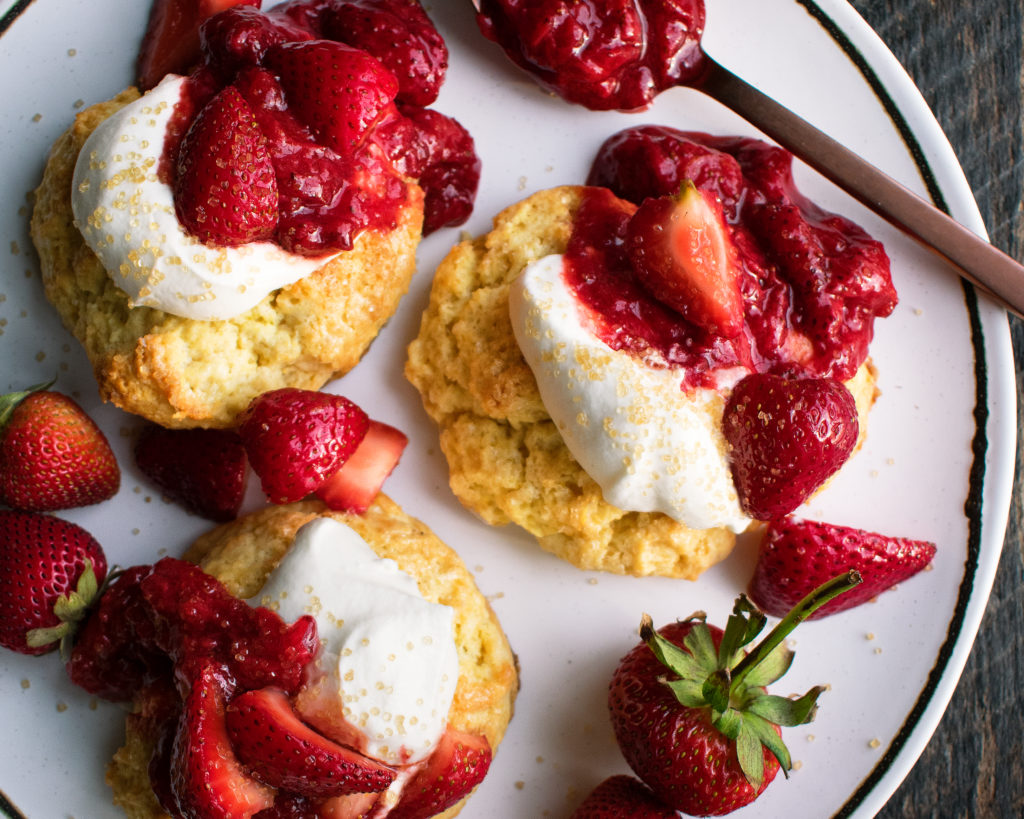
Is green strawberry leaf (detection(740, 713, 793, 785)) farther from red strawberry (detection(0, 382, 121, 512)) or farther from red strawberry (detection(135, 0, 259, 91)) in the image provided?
red strawberry (detection(135, 0, 259, 91))

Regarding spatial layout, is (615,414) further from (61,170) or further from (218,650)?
(61,170)

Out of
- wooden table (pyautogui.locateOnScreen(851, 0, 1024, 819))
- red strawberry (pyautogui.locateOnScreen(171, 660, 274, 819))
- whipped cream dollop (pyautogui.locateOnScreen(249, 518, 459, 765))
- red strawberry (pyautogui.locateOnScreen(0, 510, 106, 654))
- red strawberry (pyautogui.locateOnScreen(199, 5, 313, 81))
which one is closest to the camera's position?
red strawberry (pyautogui.locateOnScreen(171, 660, 274, 819))

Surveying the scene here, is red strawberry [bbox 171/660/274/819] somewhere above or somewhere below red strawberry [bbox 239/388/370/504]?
below

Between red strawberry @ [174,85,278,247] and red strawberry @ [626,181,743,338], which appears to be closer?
red strawberry @ [174,85,278,247]

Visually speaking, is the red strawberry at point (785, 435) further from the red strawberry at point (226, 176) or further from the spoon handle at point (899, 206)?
the red strawberry at point (226, 176)

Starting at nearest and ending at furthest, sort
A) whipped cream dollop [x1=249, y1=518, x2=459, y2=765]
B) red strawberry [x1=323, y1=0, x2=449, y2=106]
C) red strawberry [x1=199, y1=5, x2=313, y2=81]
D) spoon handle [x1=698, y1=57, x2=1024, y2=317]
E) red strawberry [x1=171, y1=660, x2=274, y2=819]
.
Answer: red strawberry [x1=171, y1=660, x2=274, y2=819]
whipped cream dollop [x1=249, y1=518, x2=459, y2=765]
red strawberry [x1=199, y1=5, x2=313, y2=81]
red strawberry [x1=323, y1=0, x2=449, y2=106]
spoon handle [x1=698, y1=57, x2=1024, y2=317]

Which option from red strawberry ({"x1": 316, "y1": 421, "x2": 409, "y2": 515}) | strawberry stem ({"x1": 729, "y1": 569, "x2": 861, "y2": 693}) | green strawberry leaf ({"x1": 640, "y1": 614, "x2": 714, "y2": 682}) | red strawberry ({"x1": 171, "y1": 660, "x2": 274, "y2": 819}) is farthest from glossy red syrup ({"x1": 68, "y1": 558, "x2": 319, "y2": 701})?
strawberry stem ({"x1": 729, "y1": 569, "x2": 861, "y2": 693})

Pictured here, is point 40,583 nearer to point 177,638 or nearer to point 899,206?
point 177,638

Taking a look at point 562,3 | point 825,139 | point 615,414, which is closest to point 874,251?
point 825,139
